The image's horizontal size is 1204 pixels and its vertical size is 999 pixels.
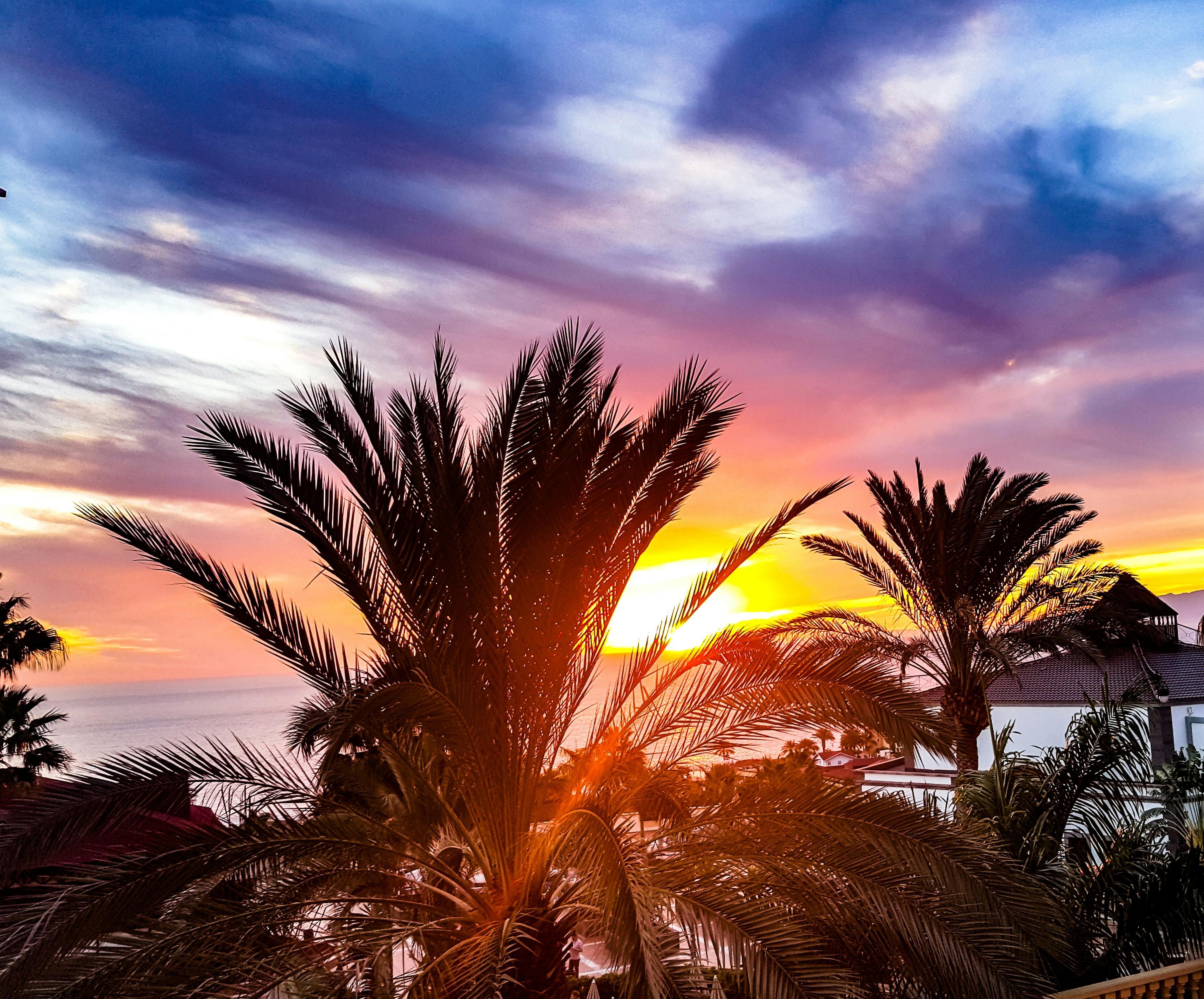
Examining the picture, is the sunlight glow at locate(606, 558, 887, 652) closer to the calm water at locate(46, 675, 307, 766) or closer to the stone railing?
the stone railing

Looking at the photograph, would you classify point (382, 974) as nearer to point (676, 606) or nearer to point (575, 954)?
point (676, 606)

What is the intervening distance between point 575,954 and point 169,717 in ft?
325

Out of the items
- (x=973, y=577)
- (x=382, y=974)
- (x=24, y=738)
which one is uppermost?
(x=973, y=577)

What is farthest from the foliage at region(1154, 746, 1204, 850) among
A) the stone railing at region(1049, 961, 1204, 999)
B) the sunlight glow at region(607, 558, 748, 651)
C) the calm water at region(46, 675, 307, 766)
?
the calm water at region(46, 675, 307, 766)

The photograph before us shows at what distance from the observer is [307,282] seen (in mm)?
10508

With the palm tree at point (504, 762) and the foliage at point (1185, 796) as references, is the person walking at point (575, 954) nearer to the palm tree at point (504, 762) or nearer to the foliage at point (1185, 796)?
the palm tree at point (504, 762)

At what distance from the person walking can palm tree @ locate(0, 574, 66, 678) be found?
11.1 meters

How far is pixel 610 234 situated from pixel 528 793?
271 inches

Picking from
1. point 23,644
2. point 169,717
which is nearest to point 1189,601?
point 23,644

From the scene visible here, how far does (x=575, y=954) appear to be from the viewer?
37.0ft

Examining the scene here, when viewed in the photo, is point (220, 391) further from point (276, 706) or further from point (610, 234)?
point (276, 706)

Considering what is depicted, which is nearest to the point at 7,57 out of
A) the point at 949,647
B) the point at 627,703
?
the point at 627,703

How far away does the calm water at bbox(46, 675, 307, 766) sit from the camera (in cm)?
6488

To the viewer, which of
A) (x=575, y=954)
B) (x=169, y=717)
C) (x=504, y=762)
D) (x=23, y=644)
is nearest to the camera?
(x=504, y=762)
